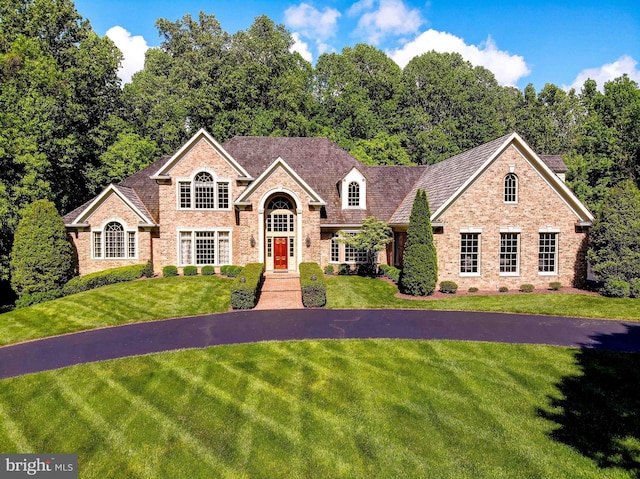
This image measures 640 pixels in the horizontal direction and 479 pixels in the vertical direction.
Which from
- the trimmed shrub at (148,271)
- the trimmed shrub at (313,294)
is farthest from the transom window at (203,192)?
the trimmed shrub at (313,294)

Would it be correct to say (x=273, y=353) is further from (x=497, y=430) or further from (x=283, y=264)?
(x=283, y=264)

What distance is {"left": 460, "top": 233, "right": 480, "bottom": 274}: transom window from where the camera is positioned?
2280cm

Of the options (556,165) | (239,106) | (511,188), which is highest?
(239,106)

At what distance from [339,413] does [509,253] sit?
17880 mm

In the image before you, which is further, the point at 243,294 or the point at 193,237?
the point at 193,237

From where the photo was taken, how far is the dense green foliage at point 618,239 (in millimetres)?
20359

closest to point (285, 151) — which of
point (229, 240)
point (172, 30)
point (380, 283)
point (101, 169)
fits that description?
point (229, 240)

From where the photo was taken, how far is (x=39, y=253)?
2284cm

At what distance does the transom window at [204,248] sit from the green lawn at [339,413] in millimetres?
14208

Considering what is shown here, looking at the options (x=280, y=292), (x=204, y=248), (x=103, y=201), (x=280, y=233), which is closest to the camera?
(x=280, y=292)

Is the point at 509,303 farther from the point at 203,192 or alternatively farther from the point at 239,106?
the point at 239,106

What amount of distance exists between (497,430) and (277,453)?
504 centimetres

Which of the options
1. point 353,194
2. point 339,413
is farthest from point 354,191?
point 339,413

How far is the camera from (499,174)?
888 inches
